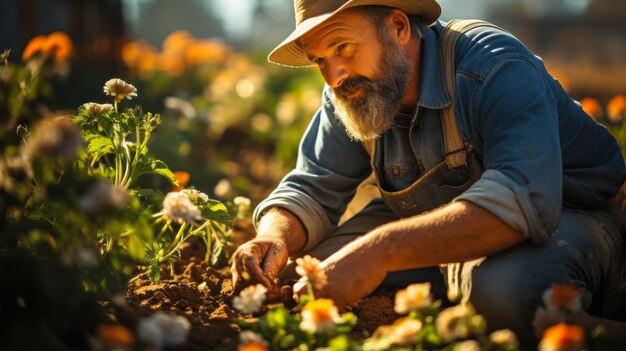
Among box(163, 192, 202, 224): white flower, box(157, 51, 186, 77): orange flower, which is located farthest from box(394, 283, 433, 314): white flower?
box(157, 51, 186, 77): orange flower

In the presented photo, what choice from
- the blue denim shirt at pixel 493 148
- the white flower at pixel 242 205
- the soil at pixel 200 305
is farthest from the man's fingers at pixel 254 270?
the white flower at pixel 242 205

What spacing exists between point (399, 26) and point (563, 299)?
48.1 inches

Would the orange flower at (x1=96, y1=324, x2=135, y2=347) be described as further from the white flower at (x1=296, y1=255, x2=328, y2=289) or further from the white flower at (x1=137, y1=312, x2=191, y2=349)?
the white flower at (x1=296, y1=255, x2=328, y2=289)

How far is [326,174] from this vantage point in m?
3.08

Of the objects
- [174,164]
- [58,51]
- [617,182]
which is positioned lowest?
[174,164]

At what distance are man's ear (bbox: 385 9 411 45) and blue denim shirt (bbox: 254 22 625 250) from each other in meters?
0.08

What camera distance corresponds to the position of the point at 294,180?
10.2 ft

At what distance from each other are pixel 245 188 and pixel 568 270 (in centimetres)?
268

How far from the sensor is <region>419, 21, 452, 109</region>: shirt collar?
263 centimetres


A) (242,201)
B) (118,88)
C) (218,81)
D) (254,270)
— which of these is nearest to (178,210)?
(254,270)

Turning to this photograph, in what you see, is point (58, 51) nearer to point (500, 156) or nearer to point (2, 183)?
point (2, 183)

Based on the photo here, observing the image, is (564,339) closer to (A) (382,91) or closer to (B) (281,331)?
(B) (281,331)

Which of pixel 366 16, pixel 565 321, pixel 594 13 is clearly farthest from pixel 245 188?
pixel 594 13

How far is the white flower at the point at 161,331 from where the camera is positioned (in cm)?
169
